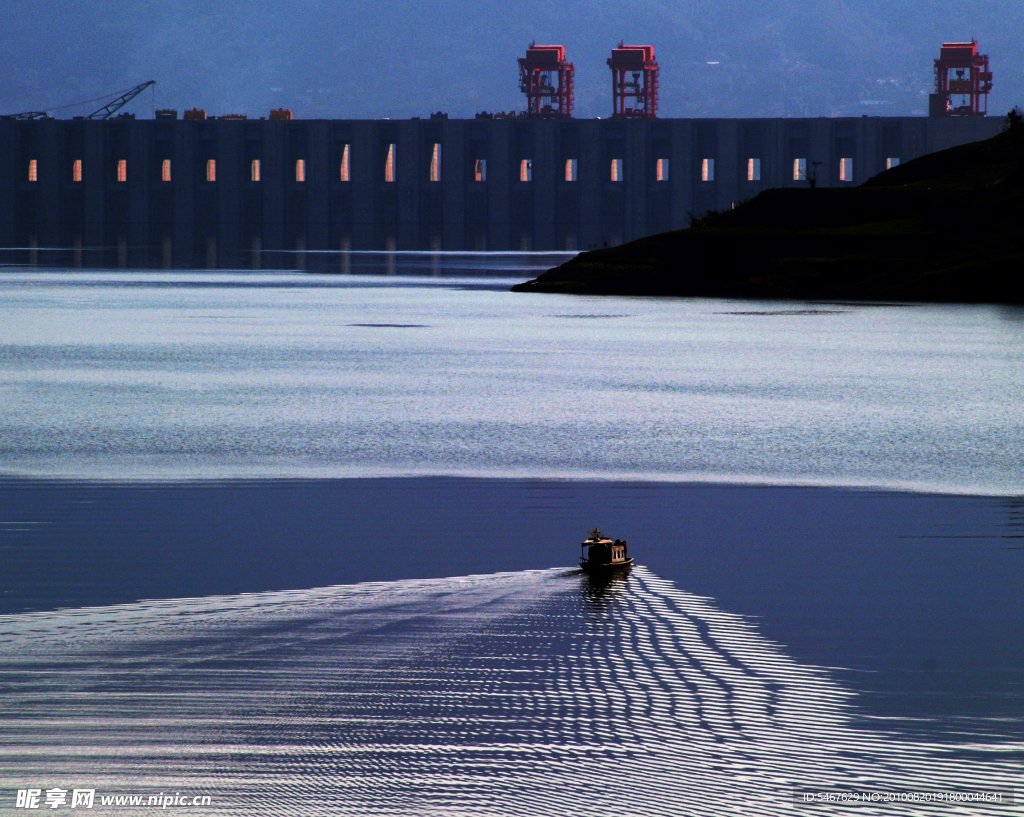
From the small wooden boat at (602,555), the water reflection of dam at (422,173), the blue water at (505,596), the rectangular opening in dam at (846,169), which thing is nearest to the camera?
the blue water at (505,596)

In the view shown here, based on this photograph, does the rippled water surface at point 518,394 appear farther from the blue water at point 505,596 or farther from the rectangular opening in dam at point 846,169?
the rectangular opening in dam at point 846,169

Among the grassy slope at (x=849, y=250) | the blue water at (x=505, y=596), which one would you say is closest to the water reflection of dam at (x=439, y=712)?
the blue water at (x=505, y=596)

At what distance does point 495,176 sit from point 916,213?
2454 inches

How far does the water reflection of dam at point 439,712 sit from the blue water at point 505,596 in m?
0.02

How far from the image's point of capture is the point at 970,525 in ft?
42.5

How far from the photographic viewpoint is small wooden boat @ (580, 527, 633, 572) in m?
10.6

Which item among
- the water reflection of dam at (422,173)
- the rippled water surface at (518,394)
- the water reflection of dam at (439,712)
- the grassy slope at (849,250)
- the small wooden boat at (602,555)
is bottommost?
the water reflection of dam at (439,712)

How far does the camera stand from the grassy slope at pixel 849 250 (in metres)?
56.2

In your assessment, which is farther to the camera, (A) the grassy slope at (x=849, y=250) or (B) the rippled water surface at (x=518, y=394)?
(A) the grassy slope at (x=849, y=250)

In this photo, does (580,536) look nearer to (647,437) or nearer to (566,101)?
(647,437)

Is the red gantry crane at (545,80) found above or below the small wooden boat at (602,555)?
above

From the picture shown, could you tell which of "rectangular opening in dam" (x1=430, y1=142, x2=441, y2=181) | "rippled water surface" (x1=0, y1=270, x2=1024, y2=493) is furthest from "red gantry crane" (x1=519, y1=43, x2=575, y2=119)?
"rippled water surface" (x1=0, y1=270, x2=1024, y2=493)

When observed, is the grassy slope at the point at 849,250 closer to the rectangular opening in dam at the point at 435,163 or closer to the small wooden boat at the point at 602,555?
the small wooden boat at the point at 602,555

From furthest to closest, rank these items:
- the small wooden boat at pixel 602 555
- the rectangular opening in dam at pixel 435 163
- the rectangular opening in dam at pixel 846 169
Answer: the rectangular opening in dam at pixel 435 163, the rectangular opening in dam at pixel 846 169, the small wooden boat at pixel 602 555
